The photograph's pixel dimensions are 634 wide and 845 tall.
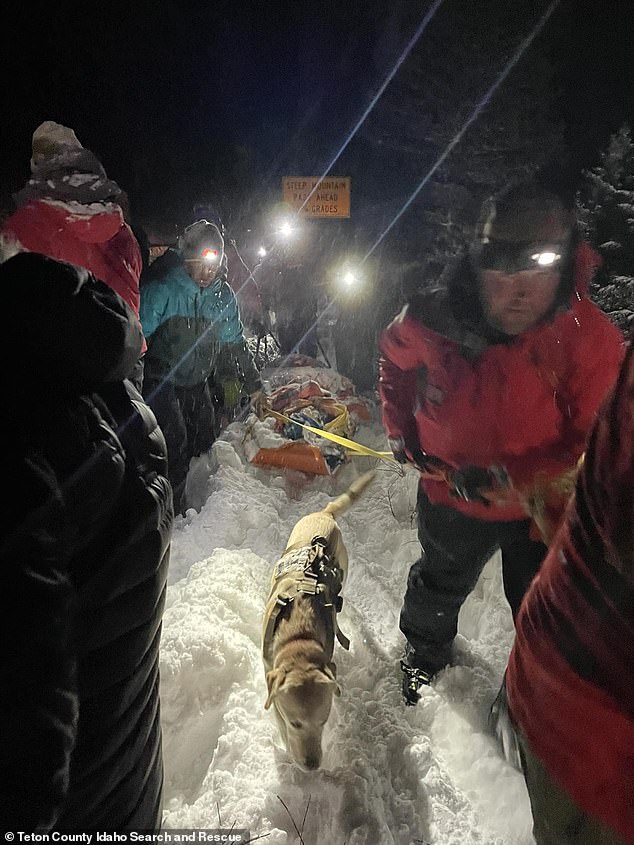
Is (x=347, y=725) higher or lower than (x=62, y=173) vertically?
lower

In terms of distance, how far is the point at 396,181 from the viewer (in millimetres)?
1286

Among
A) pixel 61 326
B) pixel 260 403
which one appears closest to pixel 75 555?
pixel 61 326

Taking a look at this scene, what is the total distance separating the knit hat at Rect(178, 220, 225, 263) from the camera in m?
1.99

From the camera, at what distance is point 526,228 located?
0.85m

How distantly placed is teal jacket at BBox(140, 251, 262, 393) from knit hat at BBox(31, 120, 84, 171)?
0.76 metres

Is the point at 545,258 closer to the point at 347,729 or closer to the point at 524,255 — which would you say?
the point at 524,255

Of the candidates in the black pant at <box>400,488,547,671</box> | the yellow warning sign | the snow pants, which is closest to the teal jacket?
the yellow warning sign

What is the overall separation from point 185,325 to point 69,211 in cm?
107

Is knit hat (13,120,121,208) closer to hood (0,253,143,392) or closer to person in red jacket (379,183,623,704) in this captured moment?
hood (0,253,143,392)

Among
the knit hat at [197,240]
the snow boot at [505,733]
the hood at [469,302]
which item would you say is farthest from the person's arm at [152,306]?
the snow boot at [505,733]

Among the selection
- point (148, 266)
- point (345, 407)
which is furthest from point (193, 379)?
point (345, 407)

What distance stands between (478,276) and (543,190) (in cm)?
18

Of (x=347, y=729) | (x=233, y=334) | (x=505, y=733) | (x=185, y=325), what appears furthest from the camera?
(x=233, y=334)

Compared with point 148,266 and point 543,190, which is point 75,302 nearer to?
point 543,190
